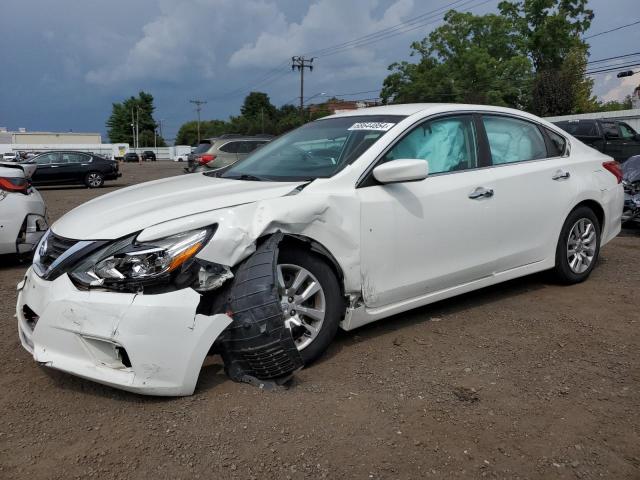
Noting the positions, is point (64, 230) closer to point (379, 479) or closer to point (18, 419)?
point (18, 419)

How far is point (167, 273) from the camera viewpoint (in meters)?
2.71

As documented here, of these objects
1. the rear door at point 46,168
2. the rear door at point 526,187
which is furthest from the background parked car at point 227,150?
the rear door at point 526,187

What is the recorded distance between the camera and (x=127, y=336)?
103 inches

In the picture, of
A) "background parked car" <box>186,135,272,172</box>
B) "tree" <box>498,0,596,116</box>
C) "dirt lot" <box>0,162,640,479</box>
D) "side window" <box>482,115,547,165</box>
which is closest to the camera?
"dirt lot" <box>0,162,640,479</box>

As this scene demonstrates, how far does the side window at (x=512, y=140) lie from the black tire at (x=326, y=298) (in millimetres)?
1741

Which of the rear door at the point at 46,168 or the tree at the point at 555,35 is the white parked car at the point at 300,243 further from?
the tree at the point at 555,35

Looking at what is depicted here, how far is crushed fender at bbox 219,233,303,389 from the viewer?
2803mm

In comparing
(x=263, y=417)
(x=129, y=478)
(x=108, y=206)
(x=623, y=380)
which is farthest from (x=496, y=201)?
(x=129, y=478)

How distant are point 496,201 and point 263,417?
2.33 metres

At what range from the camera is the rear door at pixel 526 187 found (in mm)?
4117

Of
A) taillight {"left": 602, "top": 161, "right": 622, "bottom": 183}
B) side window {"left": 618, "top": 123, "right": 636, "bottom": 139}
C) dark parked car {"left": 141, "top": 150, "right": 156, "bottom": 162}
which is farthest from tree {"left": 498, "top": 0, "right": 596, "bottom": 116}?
dark parked car {"left": 141, "top": 150, "right": 156, "bottom": 162}

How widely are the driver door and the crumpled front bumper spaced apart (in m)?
1.12

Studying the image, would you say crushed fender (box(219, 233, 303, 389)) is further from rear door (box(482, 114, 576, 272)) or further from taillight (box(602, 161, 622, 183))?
taillight (box(602, 161, 622, 183))

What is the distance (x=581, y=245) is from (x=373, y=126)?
2.33 m
